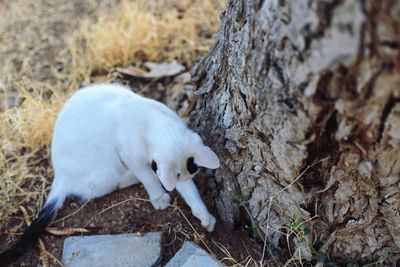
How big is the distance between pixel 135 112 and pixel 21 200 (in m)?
0.75

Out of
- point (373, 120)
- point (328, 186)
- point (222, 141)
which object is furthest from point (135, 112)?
point (373, 120)

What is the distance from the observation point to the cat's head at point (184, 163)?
79.6 inches

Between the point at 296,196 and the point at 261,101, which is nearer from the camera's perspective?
the point at 261,101

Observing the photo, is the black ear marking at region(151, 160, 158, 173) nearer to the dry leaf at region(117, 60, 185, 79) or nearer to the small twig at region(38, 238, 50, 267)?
the small twig at region(38, 238, 50, 267)

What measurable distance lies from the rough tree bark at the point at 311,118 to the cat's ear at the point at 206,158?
0.07 metres

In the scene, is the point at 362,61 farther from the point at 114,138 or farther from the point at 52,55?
the point at 52,55

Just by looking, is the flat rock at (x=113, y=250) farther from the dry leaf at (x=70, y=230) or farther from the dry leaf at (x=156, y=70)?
the dry leaf at (x=156, y=70)

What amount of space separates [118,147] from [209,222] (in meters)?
0.51

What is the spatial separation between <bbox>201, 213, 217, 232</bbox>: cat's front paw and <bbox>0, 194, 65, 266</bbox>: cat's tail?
65 cm

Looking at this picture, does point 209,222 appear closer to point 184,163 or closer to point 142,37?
point 184,163

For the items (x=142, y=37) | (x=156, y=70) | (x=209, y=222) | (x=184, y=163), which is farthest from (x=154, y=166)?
(x=142, y=37)

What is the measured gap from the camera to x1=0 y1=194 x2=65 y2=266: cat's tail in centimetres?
216

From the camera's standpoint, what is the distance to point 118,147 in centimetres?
231

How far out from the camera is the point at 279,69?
1530 millimetres
